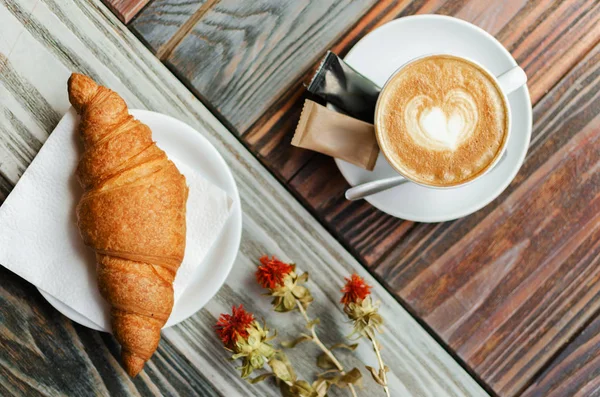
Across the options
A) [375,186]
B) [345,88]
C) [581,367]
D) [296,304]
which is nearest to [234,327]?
[296,304]

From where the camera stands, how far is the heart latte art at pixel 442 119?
968 mm

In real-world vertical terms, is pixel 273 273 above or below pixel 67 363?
above

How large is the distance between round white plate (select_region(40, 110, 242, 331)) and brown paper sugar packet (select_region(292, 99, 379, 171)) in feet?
0.54

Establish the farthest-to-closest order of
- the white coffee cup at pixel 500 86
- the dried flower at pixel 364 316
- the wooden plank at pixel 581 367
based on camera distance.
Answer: the wooden plank at pixel 581 367 → the dried flower at pixel 364 316 → the white coffee cup at pixel 500 86

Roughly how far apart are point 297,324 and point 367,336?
147 mm

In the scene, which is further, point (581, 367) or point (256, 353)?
point (581, 367)

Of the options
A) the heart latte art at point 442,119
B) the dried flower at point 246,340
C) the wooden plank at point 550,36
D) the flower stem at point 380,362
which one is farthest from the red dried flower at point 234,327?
the wooden plank at point 550,36

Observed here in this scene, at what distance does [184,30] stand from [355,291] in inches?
24.1

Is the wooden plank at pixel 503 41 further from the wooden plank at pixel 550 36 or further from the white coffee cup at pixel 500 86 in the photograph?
the white coffee cup at pixel 500 86

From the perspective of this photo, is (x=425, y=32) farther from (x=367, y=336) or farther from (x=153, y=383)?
(x=153, y=383)

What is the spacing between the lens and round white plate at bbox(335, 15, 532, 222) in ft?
3.44

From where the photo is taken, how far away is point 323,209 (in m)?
1.15

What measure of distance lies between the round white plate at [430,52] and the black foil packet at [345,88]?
35mm

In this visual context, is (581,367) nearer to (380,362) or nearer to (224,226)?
(380,362)
